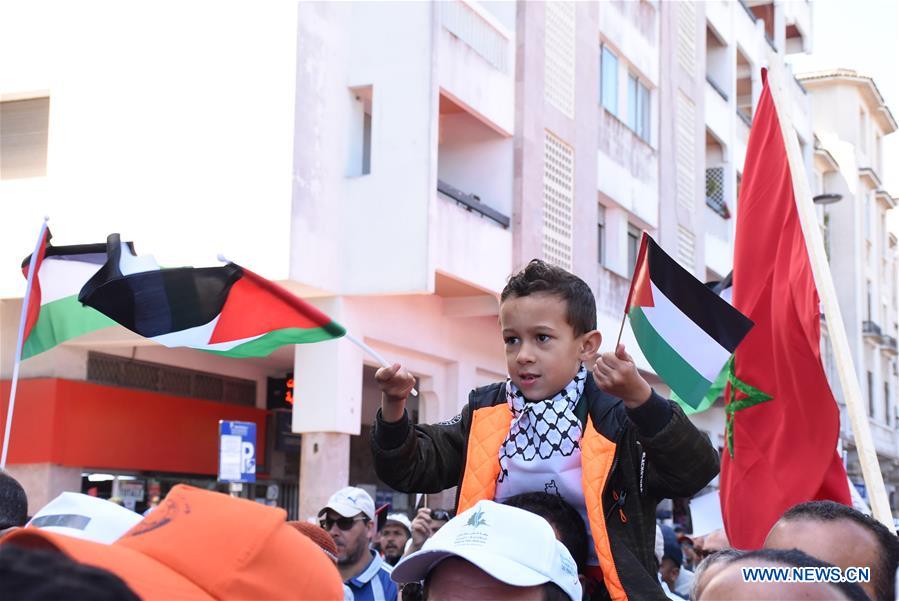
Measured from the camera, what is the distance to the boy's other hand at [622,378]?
3254 mm

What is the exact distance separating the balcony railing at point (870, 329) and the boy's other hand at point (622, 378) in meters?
36.2

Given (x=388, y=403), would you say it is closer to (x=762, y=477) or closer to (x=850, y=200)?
(x=762, y=477)

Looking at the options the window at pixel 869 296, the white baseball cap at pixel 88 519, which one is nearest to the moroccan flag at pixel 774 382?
the white baseball cap at pixel 88 519

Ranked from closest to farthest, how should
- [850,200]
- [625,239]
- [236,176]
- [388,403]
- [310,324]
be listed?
[388,403]
[310,324]
[236,176]
[625,239]
[850,200]

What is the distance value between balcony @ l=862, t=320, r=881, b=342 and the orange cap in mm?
37766

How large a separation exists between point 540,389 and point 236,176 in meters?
10.5

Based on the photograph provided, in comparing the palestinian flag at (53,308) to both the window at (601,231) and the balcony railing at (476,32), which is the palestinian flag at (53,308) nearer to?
the balcony railing at (476,32)

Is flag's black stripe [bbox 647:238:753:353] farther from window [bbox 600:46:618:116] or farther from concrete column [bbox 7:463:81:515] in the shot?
window [bbox 600:46:618:116]

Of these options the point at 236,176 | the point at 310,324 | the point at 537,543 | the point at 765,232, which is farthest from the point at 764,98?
the point at 236,176

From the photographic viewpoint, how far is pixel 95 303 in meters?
5.28

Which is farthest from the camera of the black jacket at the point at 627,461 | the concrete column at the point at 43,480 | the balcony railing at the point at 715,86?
the balcony railing at the point at 715,86

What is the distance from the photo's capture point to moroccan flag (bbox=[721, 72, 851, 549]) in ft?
18.7

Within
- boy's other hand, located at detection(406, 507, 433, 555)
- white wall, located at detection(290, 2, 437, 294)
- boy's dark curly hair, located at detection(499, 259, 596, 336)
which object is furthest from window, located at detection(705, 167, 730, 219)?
boy's dark curly hair, located at detection(499, 259, 596, 336)

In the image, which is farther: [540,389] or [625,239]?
[625,239]
